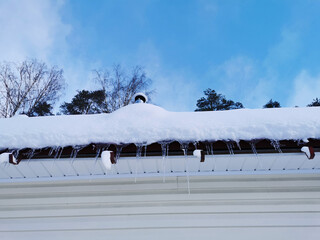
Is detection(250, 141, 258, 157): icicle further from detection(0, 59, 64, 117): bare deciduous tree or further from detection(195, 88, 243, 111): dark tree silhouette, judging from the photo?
detection(0, 59, 64, 117): bare deciduous tree

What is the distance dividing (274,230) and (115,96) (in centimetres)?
896

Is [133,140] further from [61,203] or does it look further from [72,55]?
[72,55]

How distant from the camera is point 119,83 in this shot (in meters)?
10.1

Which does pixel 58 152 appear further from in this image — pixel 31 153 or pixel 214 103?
pixel 214 103

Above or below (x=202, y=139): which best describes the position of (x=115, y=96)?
above

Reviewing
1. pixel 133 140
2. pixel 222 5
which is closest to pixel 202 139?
pixel 133 140

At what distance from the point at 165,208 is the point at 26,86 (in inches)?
386

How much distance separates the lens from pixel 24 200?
2311mm

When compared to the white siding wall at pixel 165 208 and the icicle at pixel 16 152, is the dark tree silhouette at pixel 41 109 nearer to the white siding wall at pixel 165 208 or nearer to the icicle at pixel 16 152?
the white siding wall at pixel 165 208

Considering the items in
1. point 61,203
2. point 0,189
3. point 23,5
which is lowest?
point 61,203

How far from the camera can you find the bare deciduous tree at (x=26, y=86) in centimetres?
902

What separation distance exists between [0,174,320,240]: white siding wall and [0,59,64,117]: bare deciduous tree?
8236 mm

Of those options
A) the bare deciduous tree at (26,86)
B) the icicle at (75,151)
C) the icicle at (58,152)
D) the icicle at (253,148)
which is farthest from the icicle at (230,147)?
the bare deciduous tree at (26,86)

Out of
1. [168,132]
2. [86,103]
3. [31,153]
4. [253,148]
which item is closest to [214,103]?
[86,103]
